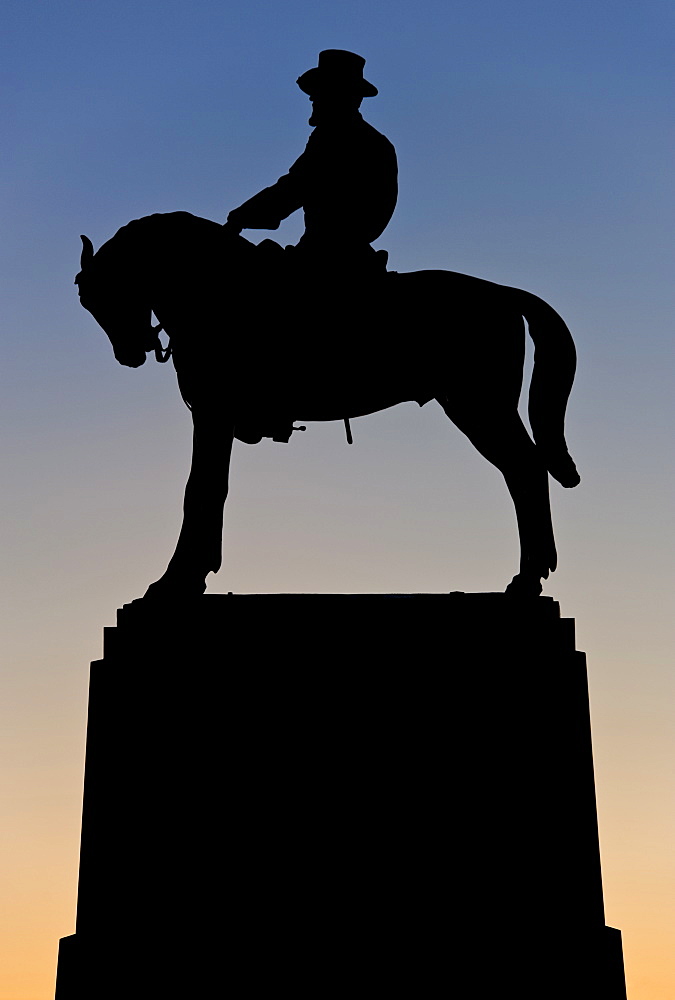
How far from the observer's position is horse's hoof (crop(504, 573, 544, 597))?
5719mm

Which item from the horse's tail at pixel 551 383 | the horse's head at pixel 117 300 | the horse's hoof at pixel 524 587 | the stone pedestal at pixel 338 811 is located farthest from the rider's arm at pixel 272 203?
the horse's hoof at pixel 524 587

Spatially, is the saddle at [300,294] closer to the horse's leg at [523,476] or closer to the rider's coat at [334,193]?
the rider's coat at [334,193]

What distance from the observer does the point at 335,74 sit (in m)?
6.09

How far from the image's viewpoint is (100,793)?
5.40m

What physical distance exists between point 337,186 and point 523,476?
150 cm

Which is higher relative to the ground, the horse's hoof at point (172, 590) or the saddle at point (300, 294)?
the saddle at point (300, 294)

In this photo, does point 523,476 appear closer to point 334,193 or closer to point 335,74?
point 334,193

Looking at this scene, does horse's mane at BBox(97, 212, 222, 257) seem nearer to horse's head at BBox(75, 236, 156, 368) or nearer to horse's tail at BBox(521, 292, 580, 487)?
horse's head at BBox(75, 236, 156, 368)

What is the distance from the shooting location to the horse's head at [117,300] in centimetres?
576

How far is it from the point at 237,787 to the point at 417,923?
83 cm

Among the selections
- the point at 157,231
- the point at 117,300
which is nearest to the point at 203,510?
the point at 117,300

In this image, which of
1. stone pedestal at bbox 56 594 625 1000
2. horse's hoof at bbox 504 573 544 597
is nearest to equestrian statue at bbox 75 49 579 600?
horse's hoof at bbox 504 573 544 597

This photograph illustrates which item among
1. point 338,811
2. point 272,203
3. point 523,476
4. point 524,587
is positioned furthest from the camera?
point 272,203

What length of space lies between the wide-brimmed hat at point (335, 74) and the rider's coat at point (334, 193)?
0.15 metres
